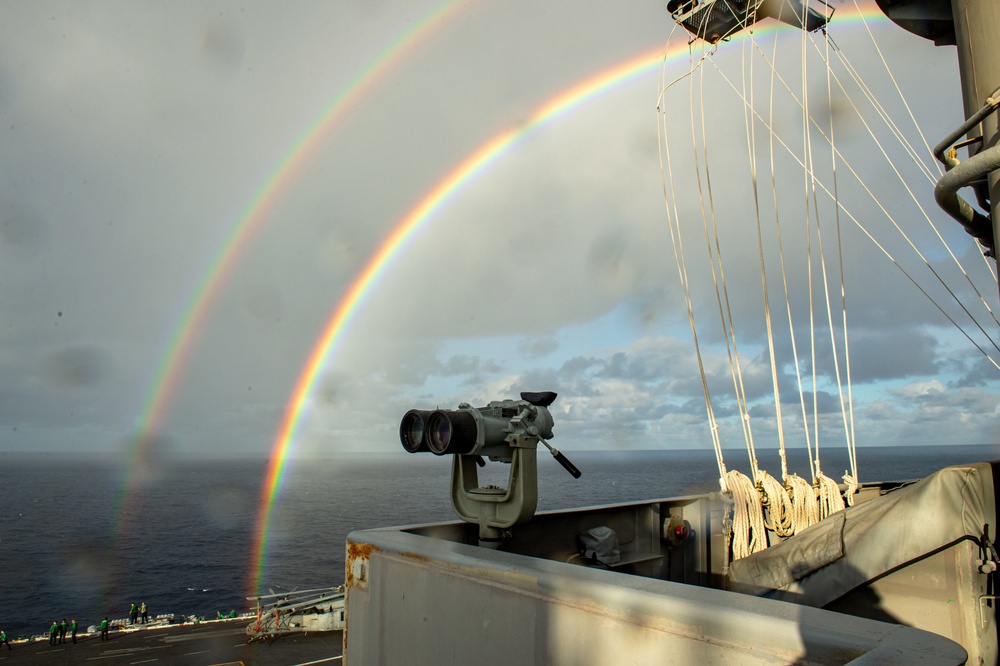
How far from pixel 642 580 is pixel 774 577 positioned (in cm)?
310

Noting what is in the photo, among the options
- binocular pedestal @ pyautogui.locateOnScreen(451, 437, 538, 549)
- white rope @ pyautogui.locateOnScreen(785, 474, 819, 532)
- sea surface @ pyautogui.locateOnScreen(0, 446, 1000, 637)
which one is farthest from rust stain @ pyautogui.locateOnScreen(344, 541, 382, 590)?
sea surface @ pyautogui.locateOnScreen(0, 446, 1000, 637)

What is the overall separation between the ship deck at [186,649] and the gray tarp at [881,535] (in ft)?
101

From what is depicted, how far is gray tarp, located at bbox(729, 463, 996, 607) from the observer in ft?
14.0

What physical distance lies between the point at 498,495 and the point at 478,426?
0.54 meters

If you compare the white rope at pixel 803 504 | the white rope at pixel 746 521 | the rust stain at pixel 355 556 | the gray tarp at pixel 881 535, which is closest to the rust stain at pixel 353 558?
the rust stain at pixel 355 556

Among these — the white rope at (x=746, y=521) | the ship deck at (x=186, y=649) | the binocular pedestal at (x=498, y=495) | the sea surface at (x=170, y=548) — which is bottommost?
the sea surface at (x=170, y=548)

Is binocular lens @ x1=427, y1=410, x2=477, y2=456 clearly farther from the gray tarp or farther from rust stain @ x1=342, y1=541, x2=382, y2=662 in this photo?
the gray tarp

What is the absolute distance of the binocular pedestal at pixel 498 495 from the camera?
15.0ft

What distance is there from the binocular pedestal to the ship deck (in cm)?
3003

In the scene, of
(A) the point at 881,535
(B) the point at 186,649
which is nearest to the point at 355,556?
(A) the point at 881,535

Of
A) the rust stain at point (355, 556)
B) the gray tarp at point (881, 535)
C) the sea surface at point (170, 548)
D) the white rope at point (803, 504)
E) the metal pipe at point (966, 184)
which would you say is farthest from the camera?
the sea surface at point (170, 548)

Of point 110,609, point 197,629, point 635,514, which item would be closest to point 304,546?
point 110,609

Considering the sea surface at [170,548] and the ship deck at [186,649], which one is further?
the sea surface at [170,548]

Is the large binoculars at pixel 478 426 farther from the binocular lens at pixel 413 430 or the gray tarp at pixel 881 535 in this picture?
the gray tarp at pixel 881 535
